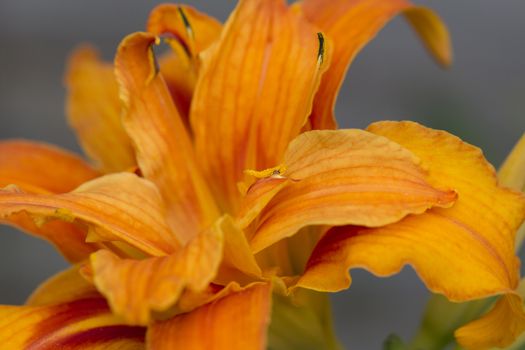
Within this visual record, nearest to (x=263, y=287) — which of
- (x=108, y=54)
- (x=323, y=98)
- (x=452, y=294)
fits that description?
(x=452, y=294)

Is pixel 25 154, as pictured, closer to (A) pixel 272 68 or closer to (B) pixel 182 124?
(B) pixel 182 124

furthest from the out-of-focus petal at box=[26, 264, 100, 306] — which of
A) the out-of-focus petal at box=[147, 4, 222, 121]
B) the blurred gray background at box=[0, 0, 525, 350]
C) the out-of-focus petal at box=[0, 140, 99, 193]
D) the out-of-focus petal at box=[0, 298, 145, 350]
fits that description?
the blurred gray background at box=[0, 0, 525, 350]

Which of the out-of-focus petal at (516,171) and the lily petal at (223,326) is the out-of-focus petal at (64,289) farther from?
the out-of-focus petal at (516,171)

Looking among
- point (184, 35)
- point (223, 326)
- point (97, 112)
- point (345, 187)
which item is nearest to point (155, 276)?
point (223, 326)

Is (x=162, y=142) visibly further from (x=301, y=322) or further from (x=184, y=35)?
(x=301, y=322)

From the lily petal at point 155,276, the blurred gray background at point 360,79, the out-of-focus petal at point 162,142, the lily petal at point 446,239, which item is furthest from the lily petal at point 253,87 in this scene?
the blurred gray background at point 360,79

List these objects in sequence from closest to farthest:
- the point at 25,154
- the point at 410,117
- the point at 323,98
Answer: the point at 323,98 → the point at 25,154 → the point at 410,117

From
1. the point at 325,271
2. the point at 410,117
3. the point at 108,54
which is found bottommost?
the point at 410,117
